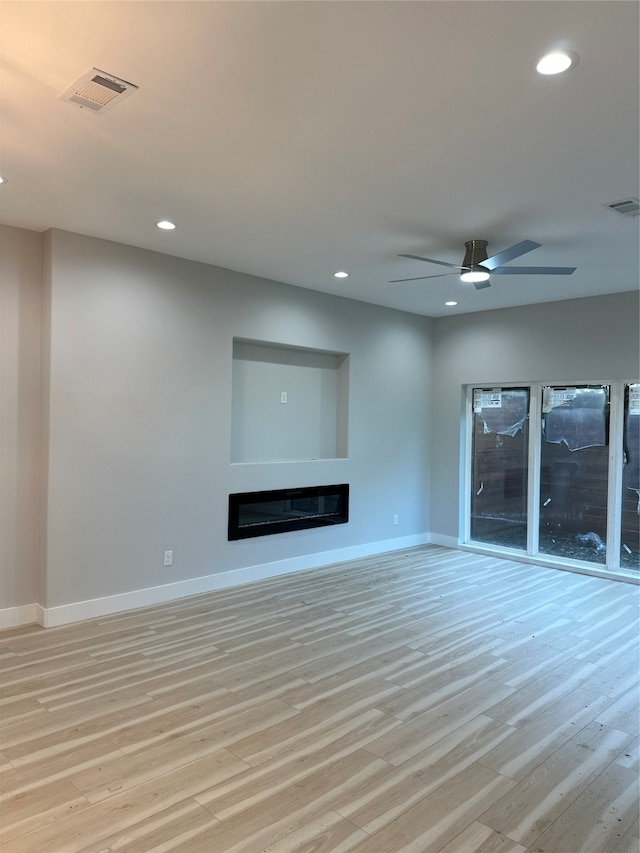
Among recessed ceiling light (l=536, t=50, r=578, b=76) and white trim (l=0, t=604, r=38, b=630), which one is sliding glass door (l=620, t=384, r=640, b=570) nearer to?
recessed ceiling light (l=536, t=50, r=578, b=76)

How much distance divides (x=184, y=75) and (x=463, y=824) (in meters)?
3.09

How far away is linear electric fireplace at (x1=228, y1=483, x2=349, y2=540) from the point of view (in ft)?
16.7

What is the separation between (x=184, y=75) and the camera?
214 cm

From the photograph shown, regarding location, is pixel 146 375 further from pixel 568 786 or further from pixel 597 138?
pixel 568 786

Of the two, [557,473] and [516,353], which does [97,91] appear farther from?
[557,473]

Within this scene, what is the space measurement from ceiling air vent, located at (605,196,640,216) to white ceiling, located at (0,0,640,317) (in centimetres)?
7

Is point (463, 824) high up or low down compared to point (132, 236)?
down

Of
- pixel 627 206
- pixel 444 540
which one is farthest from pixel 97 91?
pixel 444 540

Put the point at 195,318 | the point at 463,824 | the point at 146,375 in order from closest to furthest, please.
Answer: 1. the point at 463,824
2. the point at 146,375
3. the point at 195,318

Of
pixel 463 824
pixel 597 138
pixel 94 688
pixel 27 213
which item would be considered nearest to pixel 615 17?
pixel 597 138

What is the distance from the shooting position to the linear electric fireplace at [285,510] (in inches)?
201

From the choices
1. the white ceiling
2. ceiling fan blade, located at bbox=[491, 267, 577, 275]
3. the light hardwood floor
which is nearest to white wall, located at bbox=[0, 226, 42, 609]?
the white ceiling

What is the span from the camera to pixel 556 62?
201 cm

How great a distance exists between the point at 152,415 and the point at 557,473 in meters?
4.40
